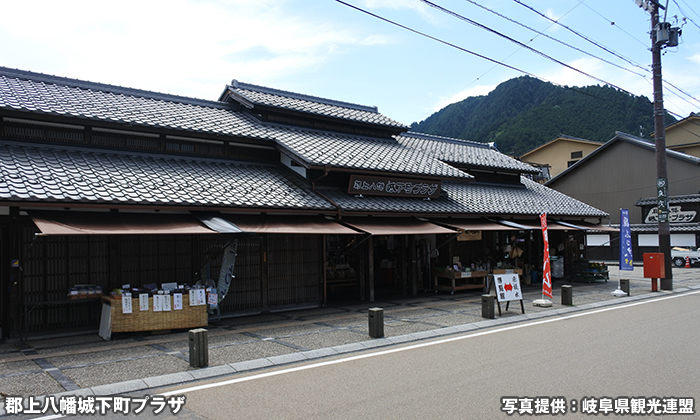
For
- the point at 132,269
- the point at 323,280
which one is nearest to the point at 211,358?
the point at 132,269

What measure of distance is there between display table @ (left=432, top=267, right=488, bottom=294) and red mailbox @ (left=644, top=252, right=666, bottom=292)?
6.08 m

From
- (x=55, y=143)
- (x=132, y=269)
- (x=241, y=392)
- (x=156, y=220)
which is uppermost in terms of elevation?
(x=55, y=143)

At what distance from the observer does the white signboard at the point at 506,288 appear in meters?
12.8

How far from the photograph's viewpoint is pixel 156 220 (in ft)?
35.4

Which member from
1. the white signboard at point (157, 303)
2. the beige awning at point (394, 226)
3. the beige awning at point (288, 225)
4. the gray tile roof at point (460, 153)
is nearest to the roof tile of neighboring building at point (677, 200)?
the gray tile roof at point (460, 153)

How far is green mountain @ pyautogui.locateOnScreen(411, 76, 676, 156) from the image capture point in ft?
185

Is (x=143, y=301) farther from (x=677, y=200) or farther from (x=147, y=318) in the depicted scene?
(x=677, y=200)

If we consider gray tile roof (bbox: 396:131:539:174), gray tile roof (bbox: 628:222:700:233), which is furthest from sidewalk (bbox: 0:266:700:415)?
gray tile roof (bbox: 628:222:700:233)

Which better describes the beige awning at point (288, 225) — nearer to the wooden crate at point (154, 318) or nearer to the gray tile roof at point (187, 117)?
the gray tile roof at point (187, 117)

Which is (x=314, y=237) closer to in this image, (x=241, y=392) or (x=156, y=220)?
(x=156, y=220)

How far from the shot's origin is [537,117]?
6100 centimetres

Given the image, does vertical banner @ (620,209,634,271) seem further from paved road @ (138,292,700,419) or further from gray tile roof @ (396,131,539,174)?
paved road @ (138,292,700,419)

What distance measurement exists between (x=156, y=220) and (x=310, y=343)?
4.52m

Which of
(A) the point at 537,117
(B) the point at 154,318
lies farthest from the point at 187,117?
(A) the point at 537,117
